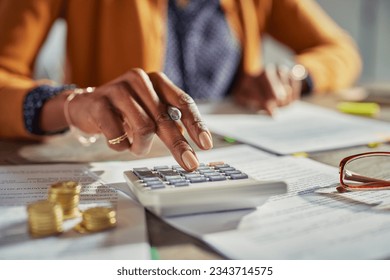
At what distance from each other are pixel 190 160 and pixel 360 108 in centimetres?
61

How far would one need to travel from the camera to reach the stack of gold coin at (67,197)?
0.45 meters

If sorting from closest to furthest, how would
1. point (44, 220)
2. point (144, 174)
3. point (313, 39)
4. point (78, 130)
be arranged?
point (44, 220)
point (144, 174)
point (78, 130)
point (313, 39)

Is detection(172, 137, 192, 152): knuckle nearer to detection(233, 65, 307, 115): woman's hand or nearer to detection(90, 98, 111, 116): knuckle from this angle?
detection(90, 98, 111, 116): knuckle

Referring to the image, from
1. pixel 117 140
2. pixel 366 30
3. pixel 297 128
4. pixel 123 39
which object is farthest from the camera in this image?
pixel 366 30

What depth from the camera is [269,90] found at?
104cm

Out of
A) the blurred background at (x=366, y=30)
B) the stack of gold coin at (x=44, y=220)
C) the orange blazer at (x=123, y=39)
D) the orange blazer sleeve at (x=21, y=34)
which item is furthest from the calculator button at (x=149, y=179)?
the blurred background at (x=366, y=30)

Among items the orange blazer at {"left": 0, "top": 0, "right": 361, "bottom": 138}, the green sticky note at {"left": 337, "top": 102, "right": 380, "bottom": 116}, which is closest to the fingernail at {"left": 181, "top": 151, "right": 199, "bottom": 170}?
the orange blazer at {"left": 0, "top": 0, "right": 361, "bottom": 138}

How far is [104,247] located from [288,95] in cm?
74

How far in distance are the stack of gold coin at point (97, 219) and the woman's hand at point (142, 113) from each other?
148 mm

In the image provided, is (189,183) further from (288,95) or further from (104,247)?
(288,95)

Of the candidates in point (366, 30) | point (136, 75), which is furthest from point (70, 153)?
point (366, 30)

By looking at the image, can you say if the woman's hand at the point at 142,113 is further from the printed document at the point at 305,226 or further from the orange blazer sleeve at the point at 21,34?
the orange blazer sleeve at the point at 21,34

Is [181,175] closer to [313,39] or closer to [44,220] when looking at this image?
[44,220]

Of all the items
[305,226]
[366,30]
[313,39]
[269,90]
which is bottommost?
[305,226]
